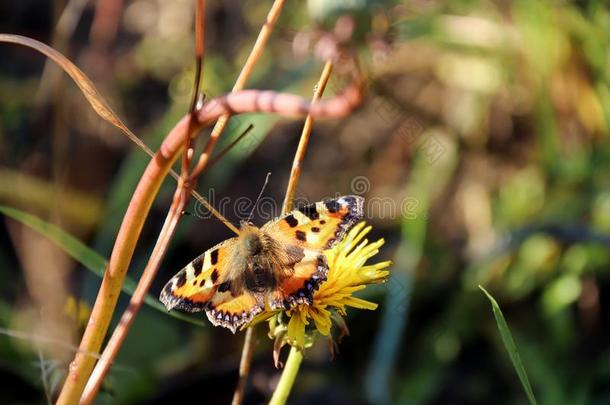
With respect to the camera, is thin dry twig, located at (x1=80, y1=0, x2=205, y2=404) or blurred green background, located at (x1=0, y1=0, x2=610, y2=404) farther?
blurred green background, located at (x1=0, y1=0, x2=610, y2=404)

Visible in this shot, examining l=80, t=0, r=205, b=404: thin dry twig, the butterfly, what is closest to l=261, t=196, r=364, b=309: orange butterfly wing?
the butterfly

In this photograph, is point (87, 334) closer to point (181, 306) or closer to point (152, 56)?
point (181, 306)

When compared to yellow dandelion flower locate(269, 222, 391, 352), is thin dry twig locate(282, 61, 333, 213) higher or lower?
higher

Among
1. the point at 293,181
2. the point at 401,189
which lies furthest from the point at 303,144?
the point at 401,189

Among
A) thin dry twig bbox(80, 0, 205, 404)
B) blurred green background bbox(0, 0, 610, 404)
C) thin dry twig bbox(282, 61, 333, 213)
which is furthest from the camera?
blurred green background bbox(0, 0, 610, 404)

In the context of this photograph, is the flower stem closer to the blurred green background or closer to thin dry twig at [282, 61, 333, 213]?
thin dry twig at [282, 61, 333, 213]

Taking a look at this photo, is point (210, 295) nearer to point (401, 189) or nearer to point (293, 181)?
point (293, 181)

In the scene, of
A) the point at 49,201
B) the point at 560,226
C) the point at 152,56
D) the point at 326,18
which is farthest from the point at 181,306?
the point at 152,56

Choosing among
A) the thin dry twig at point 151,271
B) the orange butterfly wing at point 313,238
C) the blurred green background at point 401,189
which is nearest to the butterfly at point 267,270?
the orange butterfly wing at point 313,238
